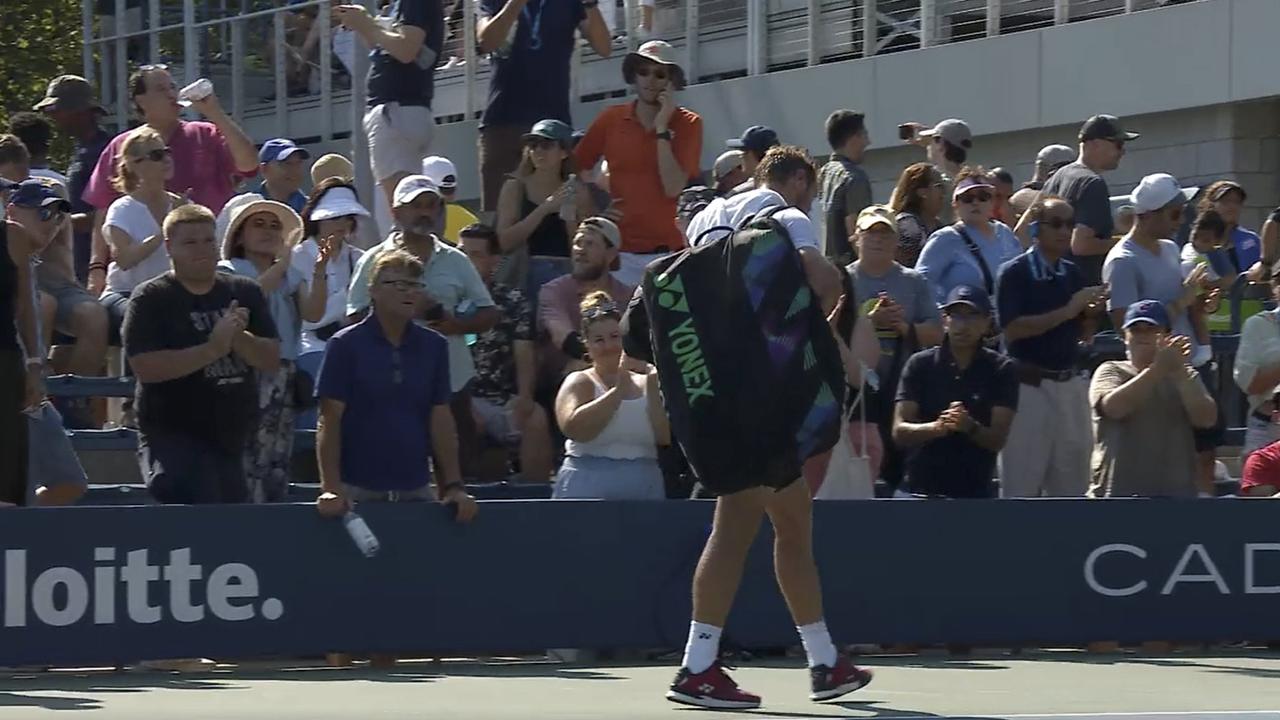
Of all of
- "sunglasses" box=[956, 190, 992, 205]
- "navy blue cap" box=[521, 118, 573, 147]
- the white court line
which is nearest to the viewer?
the white court line

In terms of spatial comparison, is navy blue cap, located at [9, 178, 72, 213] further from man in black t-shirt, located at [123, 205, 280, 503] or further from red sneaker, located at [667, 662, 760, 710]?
red sneaker, located at [667, 662, 760, 710]

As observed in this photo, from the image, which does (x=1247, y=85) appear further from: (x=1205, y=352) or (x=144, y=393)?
(x=144, y=393)

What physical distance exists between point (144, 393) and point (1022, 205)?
248 inches

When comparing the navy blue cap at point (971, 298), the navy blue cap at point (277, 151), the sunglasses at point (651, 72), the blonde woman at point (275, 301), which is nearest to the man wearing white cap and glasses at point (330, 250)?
the blonde woman at point (275, 301)

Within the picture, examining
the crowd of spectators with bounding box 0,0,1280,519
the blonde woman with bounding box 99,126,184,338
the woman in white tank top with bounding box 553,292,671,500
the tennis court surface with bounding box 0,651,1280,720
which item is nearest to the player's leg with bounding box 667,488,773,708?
the tennis court surface with bounding box 0,651,1280,720

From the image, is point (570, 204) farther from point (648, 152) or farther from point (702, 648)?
point (702, 648)

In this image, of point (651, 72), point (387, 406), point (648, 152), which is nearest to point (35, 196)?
point (387, 406)

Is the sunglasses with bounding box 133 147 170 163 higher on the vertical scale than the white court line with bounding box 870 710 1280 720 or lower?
higher

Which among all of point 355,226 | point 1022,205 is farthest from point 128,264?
point 1022,205

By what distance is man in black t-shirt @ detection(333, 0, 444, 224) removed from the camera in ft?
45.7

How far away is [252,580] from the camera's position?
1023 cm

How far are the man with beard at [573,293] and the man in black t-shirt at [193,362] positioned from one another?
2.11 m

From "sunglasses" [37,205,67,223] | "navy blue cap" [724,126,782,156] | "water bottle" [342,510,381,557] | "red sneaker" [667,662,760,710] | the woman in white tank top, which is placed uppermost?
"navy blue cap" [724,126,782,156]

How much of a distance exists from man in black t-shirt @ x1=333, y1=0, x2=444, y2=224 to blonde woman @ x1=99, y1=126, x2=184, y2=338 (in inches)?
59.1
